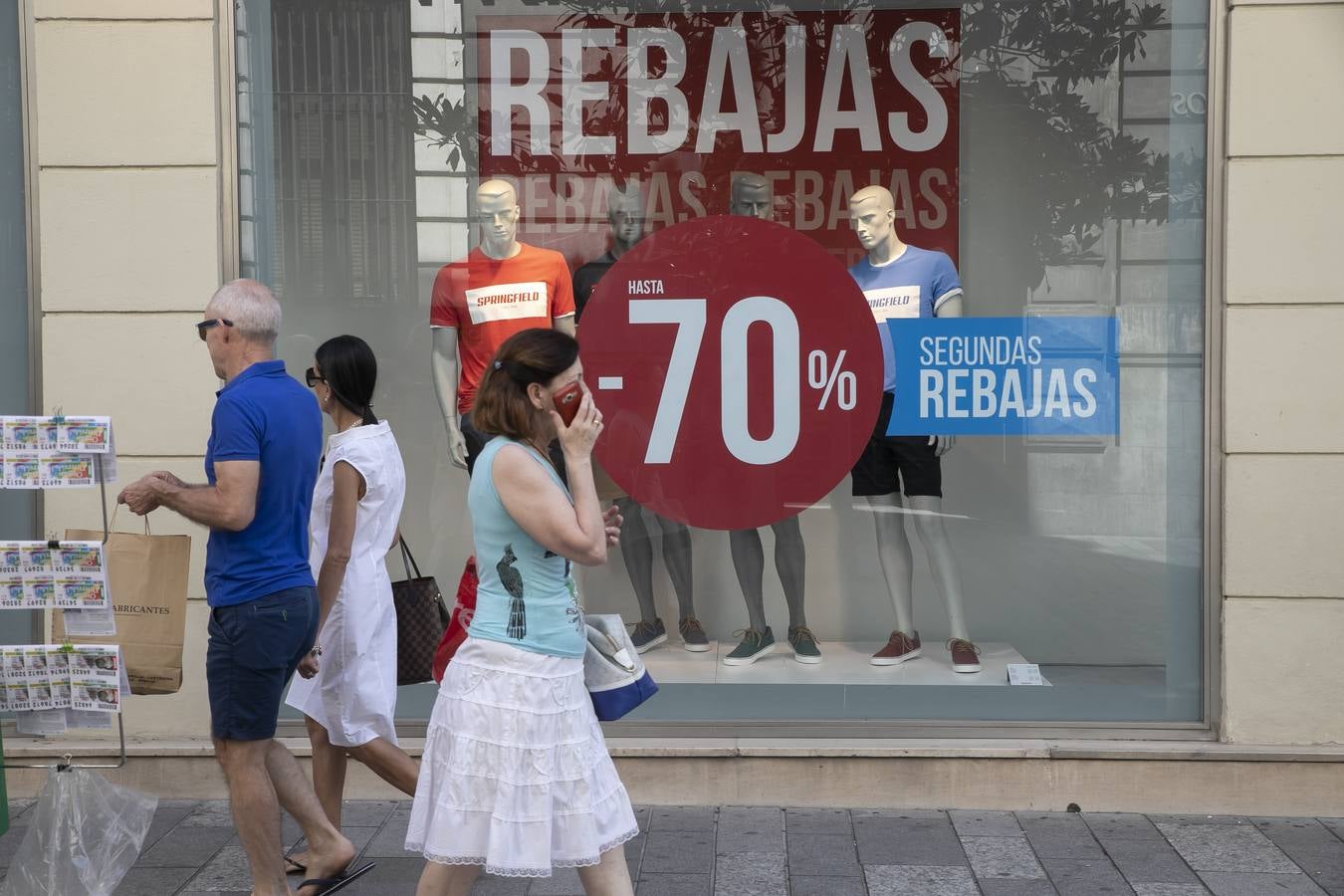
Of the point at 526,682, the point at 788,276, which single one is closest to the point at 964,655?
the point at 788,276

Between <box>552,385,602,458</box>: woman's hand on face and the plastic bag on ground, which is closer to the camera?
<box>552,385,602,458</box>: woman's hand on face

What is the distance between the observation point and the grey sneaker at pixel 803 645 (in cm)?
643

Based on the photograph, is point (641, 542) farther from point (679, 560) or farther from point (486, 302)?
point (486, 302)

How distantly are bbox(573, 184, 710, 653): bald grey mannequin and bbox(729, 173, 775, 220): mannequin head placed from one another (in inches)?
16.4

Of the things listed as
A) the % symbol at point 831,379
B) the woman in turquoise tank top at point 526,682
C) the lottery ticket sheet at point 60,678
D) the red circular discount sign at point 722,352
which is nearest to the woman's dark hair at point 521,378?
the woman in turquoise tank top at point 526,682

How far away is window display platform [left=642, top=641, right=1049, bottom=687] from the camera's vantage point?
20.7ft

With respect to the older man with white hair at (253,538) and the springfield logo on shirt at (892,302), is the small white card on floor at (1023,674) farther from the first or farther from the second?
the older man with white hair at (253,538)

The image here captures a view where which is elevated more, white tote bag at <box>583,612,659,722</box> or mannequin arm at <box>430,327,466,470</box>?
mannequin arm at <box>430,327,466,470</box>

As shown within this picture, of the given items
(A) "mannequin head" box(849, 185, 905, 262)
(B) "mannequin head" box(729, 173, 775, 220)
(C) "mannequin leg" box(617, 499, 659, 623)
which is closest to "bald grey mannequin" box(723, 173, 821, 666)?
(C) "mannequin leg" box(617, 499, 659, 623)

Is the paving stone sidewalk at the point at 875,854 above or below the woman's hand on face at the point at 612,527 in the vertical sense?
below

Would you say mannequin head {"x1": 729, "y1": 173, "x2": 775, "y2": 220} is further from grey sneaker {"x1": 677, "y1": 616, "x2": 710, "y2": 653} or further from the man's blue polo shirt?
the man's blue polo shirt

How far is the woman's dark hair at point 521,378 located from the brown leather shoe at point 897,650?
3.13 m

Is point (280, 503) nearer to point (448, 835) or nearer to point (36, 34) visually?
point (448, 835)

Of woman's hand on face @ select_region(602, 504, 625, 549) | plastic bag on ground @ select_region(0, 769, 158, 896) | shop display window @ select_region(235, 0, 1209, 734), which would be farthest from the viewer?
shop display window @ select_region(235, 0, 1209, 734)
